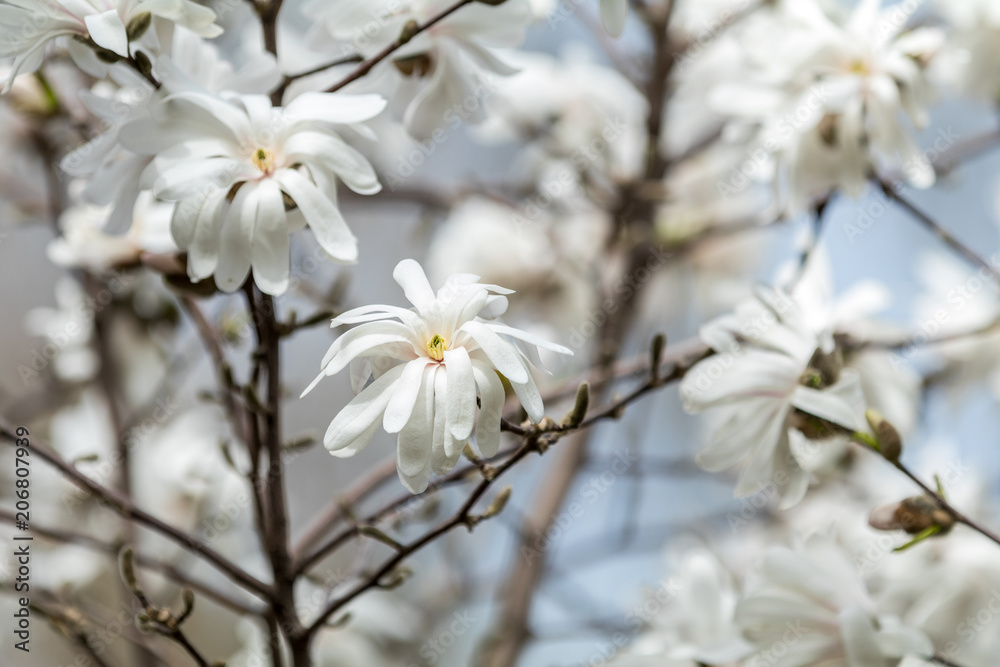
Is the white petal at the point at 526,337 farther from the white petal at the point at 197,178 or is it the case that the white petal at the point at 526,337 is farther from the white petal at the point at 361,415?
the white petal at the point at 197,178

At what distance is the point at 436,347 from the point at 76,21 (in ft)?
0.83

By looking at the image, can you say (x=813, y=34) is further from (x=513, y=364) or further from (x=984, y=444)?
(x=984, y=444)

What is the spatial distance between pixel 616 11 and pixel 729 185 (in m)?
0.57

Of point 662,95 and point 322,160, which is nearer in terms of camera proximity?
point 322,160

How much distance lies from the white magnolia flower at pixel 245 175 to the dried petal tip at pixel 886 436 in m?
0.32

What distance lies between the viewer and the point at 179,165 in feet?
1.39

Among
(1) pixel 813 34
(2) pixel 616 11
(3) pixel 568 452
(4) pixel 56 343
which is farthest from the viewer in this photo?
(3) pixel 568 452

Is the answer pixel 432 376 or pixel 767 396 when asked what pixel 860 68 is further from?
pixel 432 376

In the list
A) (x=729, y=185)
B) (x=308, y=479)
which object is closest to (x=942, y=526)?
(x=729, y=185)

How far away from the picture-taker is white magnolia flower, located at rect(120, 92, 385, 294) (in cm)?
42

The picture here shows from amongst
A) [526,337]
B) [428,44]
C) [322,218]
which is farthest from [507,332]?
[428,44]

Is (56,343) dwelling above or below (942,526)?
below

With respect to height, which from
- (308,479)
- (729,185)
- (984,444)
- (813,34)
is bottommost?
(308,479)

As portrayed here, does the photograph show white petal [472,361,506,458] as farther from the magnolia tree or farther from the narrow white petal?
the narrow white petal
